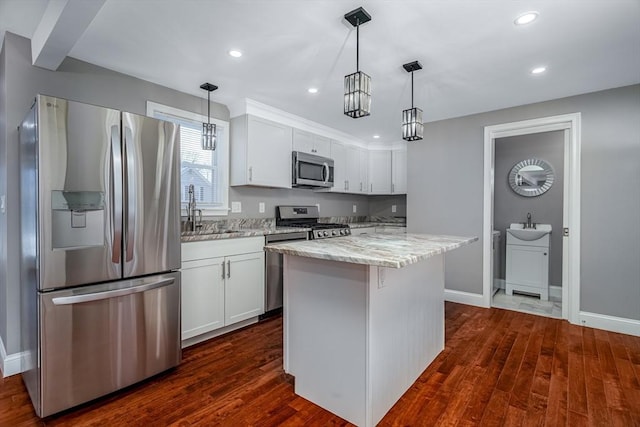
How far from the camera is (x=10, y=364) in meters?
2.17

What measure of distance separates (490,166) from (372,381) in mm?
3075

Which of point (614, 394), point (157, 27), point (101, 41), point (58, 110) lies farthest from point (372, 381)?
point (101, 41)

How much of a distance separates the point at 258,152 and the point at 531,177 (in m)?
3.90

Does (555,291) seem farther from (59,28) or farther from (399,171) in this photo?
(59,28)

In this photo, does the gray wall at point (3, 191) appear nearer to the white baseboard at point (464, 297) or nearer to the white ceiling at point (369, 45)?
the white ceiling at point (369, 45)

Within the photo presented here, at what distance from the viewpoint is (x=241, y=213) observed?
3.70 metres

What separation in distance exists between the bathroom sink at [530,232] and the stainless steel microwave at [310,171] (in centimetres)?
266

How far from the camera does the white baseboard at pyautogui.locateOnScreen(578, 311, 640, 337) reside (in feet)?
9.70

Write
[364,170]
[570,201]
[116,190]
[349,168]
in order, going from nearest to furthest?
[116,190]
[570,201]
[349,168]
[364,170]

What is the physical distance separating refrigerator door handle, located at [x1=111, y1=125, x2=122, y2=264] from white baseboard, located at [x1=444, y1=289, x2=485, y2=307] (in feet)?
12.1

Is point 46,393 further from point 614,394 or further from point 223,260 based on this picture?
point 614,394

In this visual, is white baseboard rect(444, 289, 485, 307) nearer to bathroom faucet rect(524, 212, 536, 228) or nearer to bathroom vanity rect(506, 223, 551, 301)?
bathroom vanity rect(506, 223, 551, 301)

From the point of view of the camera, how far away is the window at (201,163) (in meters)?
3.18

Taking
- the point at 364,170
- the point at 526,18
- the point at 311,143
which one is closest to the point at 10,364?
the point at 311,143
